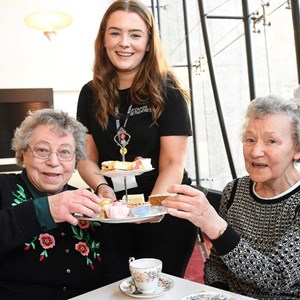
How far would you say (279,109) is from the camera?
1470 mm

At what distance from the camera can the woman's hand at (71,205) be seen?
1.23m

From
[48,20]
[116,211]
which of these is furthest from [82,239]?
[48,20]

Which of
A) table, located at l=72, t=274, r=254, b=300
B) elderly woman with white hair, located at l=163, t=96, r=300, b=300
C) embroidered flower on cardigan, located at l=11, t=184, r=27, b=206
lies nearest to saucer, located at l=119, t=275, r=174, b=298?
table, located at l=72, t=274, r=254, b=300

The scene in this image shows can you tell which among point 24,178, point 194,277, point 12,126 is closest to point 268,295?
point 24,178

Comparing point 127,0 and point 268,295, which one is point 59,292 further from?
point 127,0

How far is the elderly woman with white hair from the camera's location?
126cm

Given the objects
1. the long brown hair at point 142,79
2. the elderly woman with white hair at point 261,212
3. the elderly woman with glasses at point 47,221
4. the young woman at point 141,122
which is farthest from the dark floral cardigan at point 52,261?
the long brown hair at point 142,79

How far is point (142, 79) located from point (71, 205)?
0.88 metres

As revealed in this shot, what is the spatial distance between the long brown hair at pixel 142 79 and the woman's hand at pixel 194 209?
73 cm

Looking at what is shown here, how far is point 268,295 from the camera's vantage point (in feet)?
4.44

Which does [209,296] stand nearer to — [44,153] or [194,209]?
[194,209]

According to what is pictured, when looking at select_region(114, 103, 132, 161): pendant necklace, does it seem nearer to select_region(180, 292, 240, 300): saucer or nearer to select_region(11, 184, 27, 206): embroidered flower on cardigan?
select_region(11, 184, 27, 206): embroidered flower on cardigan

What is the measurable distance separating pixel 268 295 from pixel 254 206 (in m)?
0.31

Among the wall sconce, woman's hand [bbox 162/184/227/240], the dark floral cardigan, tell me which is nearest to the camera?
woman's hand [bbox 162/184/227/240]
